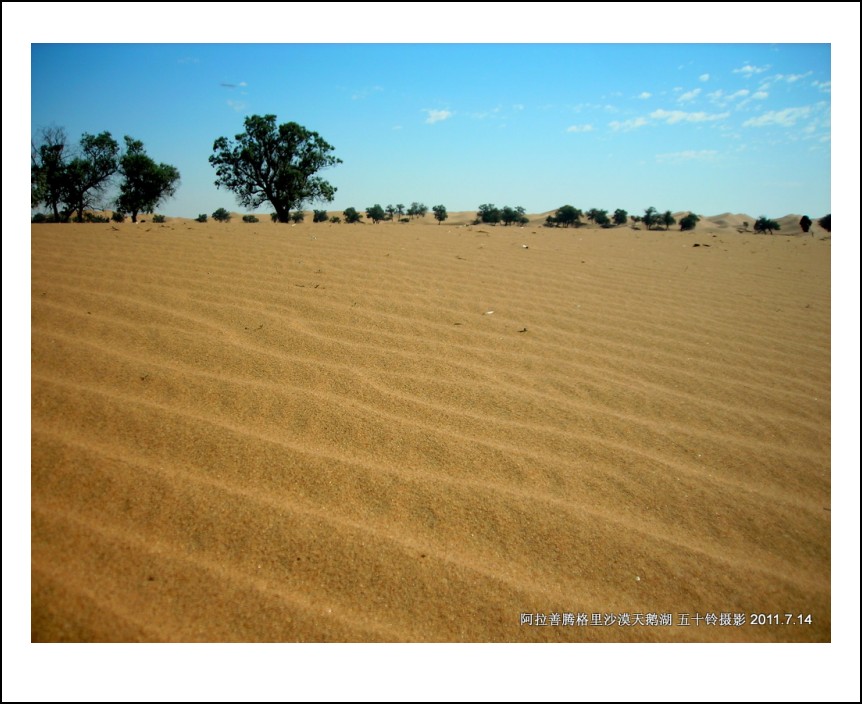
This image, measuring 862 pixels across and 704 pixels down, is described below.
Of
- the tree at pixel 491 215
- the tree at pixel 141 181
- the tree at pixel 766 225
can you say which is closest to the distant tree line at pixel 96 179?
the tree at pixel 141 181

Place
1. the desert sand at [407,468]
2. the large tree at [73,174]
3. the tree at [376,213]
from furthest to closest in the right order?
the tree at [376,213] < the large tree at [73,174] < the desert sand at [407,468]

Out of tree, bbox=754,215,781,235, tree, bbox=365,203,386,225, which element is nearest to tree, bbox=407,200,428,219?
tree, bbox=365,203,386,225

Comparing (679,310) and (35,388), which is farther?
(679,310)

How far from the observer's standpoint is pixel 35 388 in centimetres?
214

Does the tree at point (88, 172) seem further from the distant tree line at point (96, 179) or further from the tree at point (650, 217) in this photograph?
the tree at point (650, 217)

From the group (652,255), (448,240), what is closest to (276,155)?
(448,240)

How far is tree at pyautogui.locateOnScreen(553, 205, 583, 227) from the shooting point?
867 inches

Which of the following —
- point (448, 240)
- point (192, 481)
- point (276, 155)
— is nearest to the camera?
point (192, 481)

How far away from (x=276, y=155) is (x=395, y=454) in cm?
1781

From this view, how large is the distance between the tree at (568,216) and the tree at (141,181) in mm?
17221

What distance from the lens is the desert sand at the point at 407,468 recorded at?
140 cm

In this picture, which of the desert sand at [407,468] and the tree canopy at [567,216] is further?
the tree canopy at [567,216]

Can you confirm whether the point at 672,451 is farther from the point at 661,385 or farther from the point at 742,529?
the point at 661,385

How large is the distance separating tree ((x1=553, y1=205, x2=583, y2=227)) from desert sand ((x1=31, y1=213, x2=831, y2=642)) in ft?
65.1
